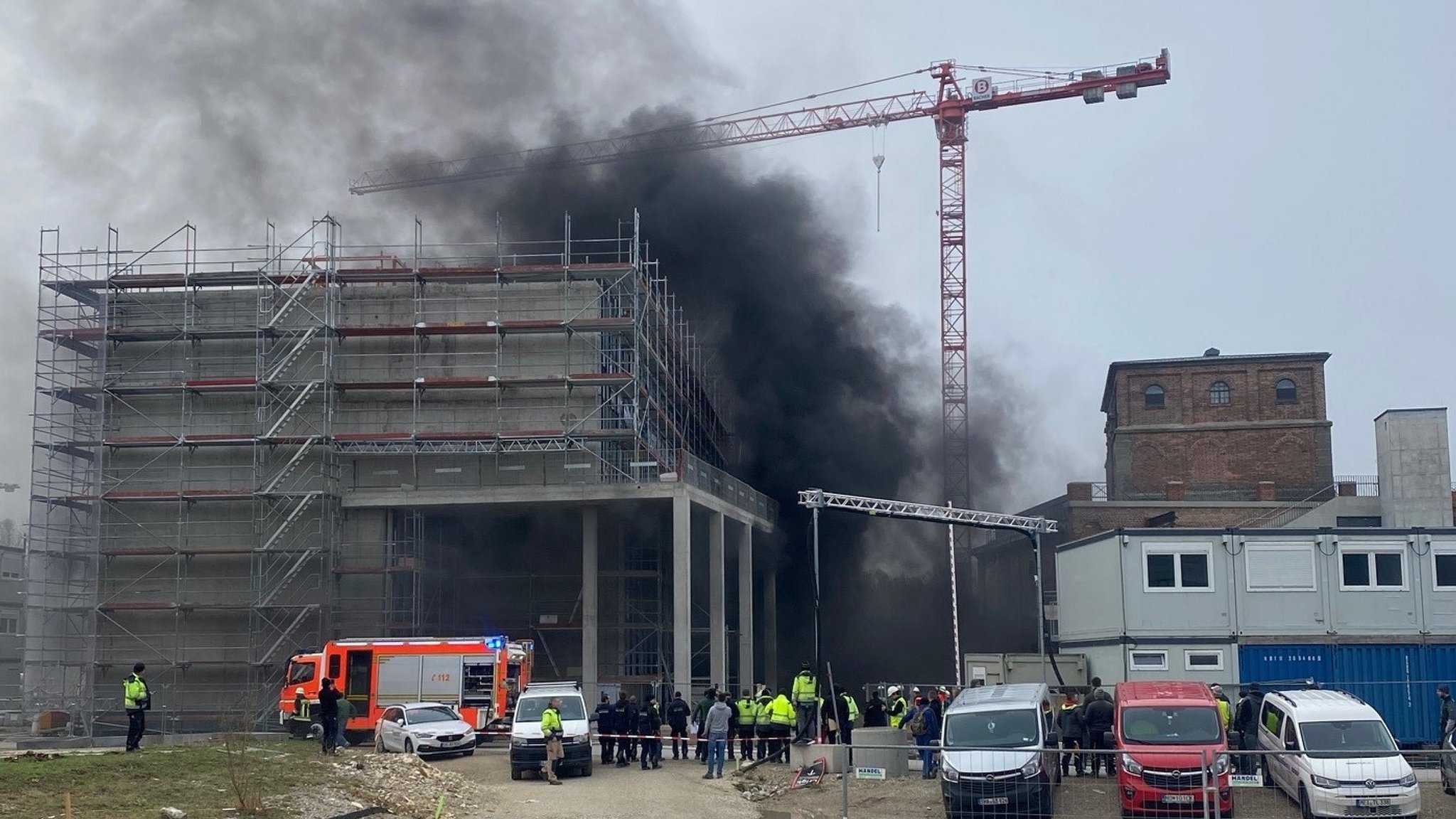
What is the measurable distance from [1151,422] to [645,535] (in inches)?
1086

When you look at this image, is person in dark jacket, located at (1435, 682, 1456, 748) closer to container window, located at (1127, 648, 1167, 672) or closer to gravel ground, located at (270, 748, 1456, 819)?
gravel ground, located at (270, 748, 1456, 819)

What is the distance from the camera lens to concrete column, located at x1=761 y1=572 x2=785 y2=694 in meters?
56.8

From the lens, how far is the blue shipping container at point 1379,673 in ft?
93.8

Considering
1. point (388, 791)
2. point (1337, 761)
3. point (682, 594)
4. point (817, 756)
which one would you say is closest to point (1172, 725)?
point (1337, 761)

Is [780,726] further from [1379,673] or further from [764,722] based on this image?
[1379,673]

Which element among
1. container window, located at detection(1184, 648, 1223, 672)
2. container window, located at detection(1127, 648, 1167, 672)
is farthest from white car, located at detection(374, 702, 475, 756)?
container window, located at detection(1184, 648, 1223, 672)

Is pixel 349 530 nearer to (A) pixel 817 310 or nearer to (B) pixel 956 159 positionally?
(A) pixel 817 310

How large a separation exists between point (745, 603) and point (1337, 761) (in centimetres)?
3251

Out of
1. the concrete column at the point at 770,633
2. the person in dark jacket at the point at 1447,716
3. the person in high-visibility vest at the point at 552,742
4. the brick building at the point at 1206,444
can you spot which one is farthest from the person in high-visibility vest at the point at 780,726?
the brick building at the point at 1206,444

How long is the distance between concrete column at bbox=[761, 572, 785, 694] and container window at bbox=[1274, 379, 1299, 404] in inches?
952

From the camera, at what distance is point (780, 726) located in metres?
27.7

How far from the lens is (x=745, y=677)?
49625mm

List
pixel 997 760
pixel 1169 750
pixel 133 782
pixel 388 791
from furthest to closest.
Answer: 1. pixel 388 791
2. pixel 133 782
3. pixel 997 760
4. pixel 1169 750

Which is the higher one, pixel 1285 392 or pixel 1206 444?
pixel 1285 392
